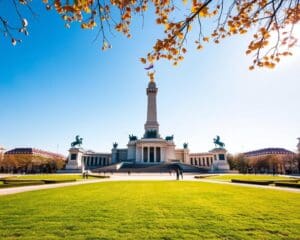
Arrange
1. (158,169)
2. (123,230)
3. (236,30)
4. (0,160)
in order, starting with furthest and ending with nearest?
(0,160)
(158,169)
(123,230)
(236,30)

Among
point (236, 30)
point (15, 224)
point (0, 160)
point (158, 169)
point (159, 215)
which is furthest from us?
point (0, 160)

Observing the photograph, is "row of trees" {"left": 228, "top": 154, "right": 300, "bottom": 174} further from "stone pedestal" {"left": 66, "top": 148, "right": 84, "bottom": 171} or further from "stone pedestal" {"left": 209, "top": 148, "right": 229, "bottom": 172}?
"stone pedestal" {"left": 66, "top": 148, "right": 84, "bottom": 171}

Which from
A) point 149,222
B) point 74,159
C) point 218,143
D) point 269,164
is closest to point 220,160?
point 218,143

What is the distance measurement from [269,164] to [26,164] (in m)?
83.9

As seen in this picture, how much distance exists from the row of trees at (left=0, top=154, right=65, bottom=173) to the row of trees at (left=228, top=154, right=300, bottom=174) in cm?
6938

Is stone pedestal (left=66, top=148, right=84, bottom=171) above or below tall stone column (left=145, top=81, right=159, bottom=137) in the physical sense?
below

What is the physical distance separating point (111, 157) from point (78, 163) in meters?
30.1

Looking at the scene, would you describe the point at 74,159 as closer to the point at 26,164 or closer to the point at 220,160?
the point at 26,164

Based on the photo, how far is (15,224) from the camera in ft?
20.8

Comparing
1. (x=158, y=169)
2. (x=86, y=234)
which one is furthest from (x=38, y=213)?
(x=158, y=169)

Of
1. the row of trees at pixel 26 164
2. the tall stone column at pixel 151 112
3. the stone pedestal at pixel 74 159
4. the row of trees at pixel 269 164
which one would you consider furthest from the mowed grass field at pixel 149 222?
the row of trees at pixel 26 164

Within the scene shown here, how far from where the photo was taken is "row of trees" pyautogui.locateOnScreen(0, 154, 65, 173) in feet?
229

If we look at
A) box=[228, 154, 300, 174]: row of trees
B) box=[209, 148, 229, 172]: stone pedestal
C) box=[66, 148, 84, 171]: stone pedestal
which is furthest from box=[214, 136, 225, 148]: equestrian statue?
box=[66, 148, 84, 171]: stone pedestal

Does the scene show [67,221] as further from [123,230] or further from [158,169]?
[158,169]
